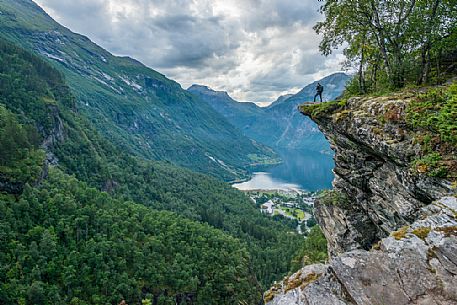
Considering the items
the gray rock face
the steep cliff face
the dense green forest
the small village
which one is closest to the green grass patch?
the steep cliff face

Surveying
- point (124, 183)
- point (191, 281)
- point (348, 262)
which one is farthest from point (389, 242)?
point (124, 183)

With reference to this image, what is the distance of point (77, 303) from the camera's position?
37688 millimetres

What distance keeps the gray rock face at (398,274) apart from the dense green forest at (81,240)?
1036 inches

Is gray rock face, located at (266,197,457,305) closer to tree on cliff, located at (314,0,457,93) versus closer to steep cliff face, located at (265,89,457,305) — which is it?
steep cliff face, located at (265,89,457,305)

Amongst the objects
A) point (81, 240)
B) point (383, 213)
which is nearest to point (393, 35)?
point (383, 213)

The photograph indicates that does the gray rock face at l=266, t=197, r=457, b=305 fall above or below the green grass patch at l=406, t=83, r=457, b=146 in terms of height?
below

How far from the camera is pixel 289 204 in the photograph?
513 feet

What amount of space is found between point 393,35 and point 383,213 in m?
10.1

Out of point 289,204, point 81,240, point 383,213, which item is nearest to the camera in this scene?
point 383,213

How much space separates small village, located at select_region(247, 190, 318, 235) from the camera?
5329 inches

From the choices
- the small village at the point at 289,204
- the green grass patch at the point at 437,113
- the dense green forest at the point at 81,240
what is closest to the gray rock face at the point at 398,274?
the green grass patch at the point at 437,113

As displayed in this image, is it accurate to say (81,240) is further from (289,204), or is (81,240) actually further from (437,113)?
(289,204)

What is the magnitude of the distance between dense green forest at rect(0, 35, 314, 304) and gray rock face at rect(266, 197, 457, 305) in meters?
26.3

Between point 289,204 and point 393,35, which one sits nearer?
point 393,35
